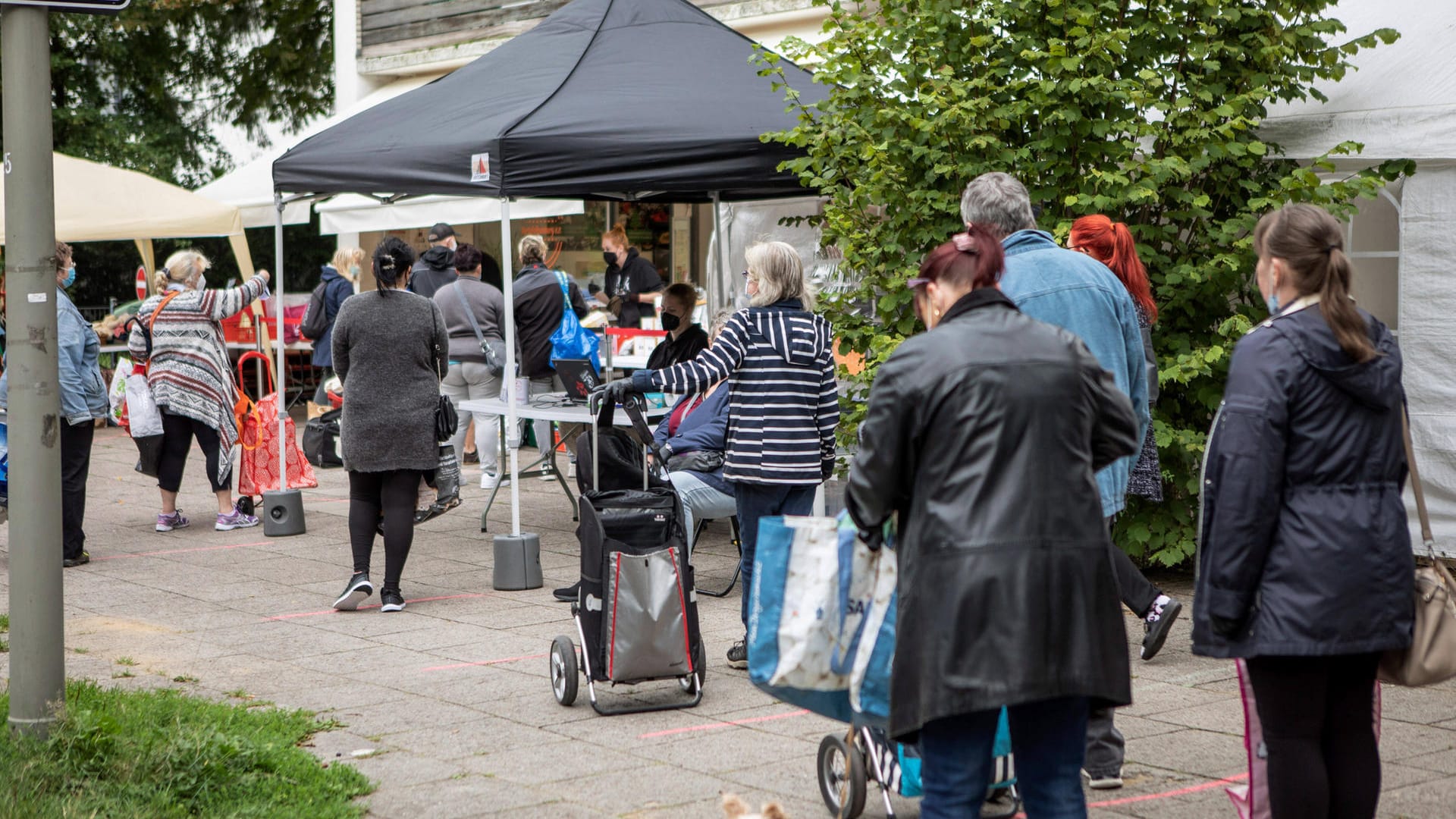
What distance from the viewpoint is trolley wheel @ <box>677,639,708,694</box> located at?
5.61 meters

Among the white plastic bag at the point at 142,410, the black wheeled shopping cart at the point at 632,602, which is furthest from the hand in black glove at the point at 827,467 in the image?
the white plastic bag at the point at 142,410

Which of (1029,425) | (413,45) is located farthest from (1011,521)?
(413,45)

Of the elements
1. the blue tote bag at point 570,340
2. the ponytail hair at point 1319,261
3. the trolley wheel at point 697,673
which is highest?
the ponytail hair at point 1319,261

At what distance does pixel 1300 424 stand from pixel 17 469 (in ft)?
12.1

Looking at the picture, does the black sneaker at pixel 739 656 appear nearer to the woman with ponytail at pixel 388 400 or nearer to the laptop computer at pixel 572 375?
the woman with ponytail at pixel 388 400

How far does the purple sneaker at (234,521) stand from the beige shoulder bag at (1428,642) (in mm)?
8376

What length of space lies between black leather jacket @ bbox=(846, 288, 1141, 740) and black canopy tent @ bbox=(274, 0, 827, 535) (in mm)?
4972

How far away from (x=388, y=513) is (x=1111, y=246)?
3778 mm

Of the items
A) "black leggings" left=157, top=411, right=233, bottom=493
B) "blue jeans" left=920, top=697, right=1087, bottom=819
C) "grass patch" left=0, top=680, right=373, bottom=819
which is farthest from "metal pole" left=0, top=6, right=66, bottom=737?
"black leggings" left=157, top=411, right=233, bottom=493

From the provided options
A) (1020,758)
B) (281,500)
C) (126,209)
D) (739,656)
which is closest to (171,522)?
(281,500)

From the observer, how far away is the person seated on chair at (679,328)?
835 cm

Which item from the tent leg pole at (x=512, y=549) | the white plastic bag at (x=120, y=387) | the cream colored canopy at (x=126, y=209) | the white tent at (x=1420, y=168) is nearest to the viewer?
the white tent at (x=1420, y=168)

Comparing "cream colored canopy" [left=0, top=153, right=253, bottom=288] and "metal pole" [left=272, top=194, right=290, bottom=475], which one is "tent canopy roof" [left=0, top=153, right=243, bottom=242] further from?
"metal pole" [left=272, top=194, right=290, bottom=475]

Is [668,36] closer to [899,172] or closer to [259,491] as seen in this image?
[899,172]
